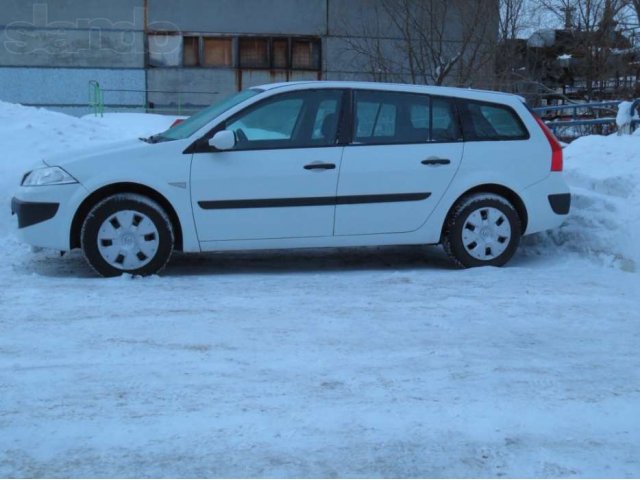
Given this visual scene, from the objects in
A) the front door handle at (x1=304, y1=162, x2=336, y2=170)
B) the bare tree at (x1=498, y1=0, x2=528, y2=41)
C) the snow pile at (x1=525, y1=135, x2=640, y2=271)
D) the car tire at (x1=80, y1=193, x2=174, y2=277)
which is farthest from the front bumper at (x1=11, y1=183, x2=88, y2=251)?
the bare tree at (x1=498, y1=0, x2=528, y2=41)

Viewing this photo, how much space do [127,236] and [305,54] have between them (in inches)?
731

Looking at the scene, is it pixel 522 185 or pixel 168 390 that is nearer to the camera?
pixel 168 390

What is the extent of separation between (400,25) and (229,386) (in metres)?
15.3

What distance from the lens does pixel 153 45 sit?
24.1 metres

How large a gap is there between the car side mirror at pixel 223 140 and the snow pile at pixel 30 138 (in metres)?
2.63

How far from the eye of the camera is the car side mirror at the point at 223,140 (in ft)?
21.9

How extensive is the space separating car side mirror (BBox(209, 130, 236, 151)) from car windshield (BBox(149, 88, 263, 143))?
0.25m

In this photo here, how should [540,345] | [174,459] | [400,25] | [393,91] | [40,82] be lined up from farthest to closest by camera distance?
[40,82] < [400,25] < [393,91] < [540,345] < [174,459]

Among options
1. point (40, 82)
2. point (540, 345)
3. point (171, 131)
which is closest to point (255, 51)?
point (40, 82)

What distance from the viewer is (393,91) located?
7191 millimetres

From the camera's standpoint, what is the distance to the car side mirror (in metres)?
6.67

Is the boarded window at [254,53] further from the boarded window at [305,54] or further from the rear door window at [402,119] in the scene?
the rear door window at [402,119]

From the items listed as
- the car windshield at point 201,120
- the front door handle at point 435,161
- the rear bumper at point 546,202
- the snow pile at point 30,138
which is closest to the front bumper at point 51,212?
the car windshield at point 201,120

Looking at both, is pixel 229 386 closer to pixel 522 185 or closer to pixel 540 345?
pixel 540 345
